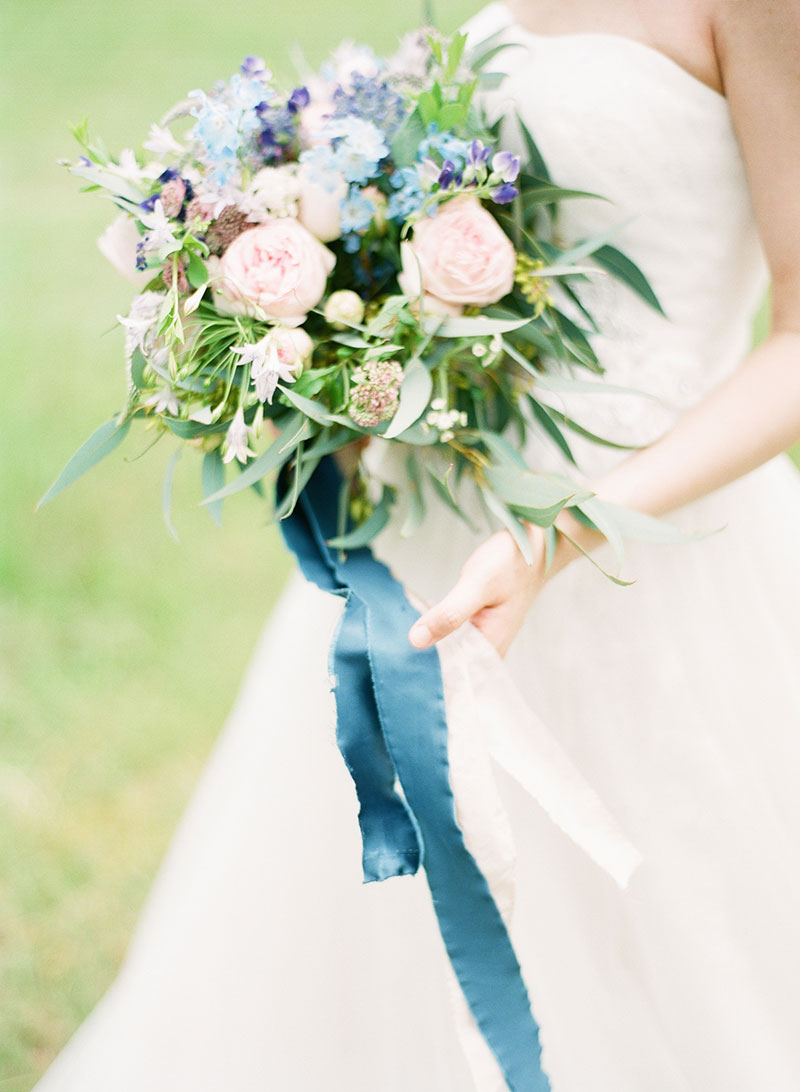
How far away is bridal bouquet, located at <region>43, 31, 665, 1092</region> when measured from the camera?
45.8 inches

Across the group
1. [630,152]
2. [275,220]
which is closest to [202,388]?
[275,220]

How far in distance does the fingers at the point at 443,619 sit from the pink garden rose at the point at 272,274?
1.27 ft

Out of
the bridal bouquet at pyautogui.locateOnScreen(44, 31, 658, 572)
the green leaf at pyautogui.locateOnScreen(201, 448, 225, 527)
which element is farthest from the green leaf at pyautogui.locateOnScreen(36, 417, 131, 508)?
the green leaf at pyautogui.locateOnScreen(201, 448, 225, 527)

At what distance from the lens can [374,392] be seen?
1.15 metres

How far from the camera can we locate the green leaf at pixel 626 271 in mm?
1367

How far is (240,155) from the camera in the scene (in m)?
1.24

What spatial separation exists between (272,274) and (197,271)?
3.6 inches

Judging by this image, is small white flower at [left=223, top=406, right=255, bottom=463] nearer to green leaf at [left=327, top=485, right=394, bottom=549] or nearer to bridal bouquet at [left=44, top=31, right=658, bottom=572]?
bridal bouquet at [left=44, top=31, right=658, bottom=572]

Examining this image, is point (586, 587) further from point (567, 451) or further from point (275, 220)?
point (275, 220)

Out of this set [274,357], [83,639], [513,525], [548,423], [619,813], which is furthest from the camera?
[83,639]

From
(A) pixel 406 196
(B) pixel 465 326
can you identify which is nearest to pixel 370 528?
(B) pixel 465 326

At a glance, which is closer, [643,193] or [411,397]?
[411,397]

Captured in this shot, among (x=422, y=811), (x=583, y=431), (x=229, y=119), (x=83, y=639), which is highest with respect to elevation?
(x=229, y=119)

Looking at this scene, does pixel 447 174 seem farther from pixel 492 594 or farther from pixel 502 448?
pixel 492 594
